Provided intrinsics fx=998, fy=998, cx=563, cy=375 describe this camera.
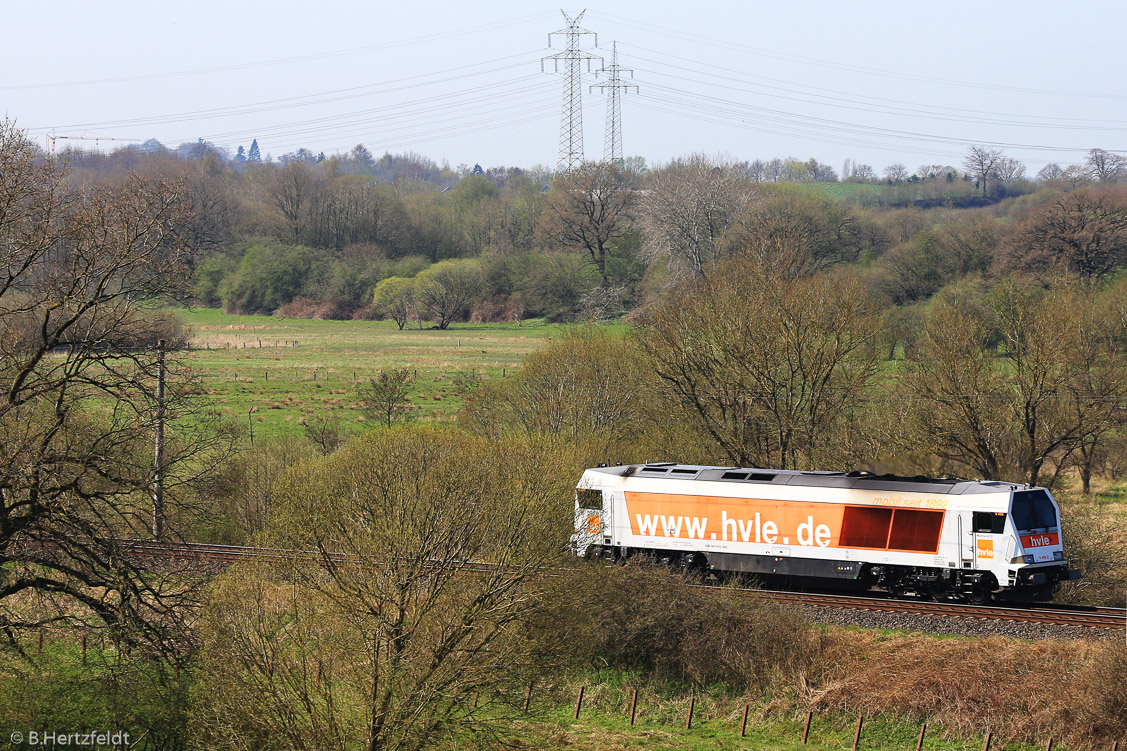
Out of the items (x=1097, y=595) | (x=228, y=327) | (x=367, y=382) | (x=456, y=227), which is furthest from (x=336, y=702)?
(x=456, y=227)

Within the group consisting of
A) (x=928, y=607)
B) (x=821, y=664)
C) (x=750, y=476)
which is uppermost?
(x=750, y=476)

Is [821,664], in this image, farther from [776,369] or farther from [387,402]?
[387,402]

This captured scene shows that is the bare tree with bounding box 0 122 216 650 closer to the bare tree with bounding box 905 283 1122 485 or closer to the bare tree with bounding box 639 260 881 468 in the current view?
the bare tree with bounding box 639 260 881 468

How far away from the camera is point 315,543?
69.7 feet

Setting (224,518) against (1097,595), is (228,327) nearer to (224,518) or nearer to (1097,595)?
(224,518)

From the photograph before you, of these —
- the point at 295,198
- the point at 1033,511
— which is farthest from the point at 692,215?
the point at 295,198

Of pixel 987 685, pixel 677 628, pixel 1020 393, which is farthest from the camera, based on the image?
pixel 1020 393

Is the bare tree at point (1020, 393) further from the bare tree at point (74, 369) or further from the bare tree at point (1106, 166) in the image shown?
the bare tree at point (1106, 166)

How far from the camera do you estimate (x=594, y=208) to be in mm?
95188

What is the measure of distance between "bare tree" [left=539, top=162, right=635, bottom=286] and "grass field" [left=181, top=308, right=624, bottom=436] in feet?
33.4

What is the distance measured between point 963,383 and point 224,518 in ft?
95.7

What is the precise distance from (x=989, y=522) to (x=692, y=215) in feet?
161

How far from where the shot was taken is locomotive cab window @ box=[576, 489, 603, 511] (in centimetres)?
3103

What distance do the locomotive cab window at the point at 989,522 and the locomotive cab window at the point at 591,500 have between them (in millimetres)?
10900
